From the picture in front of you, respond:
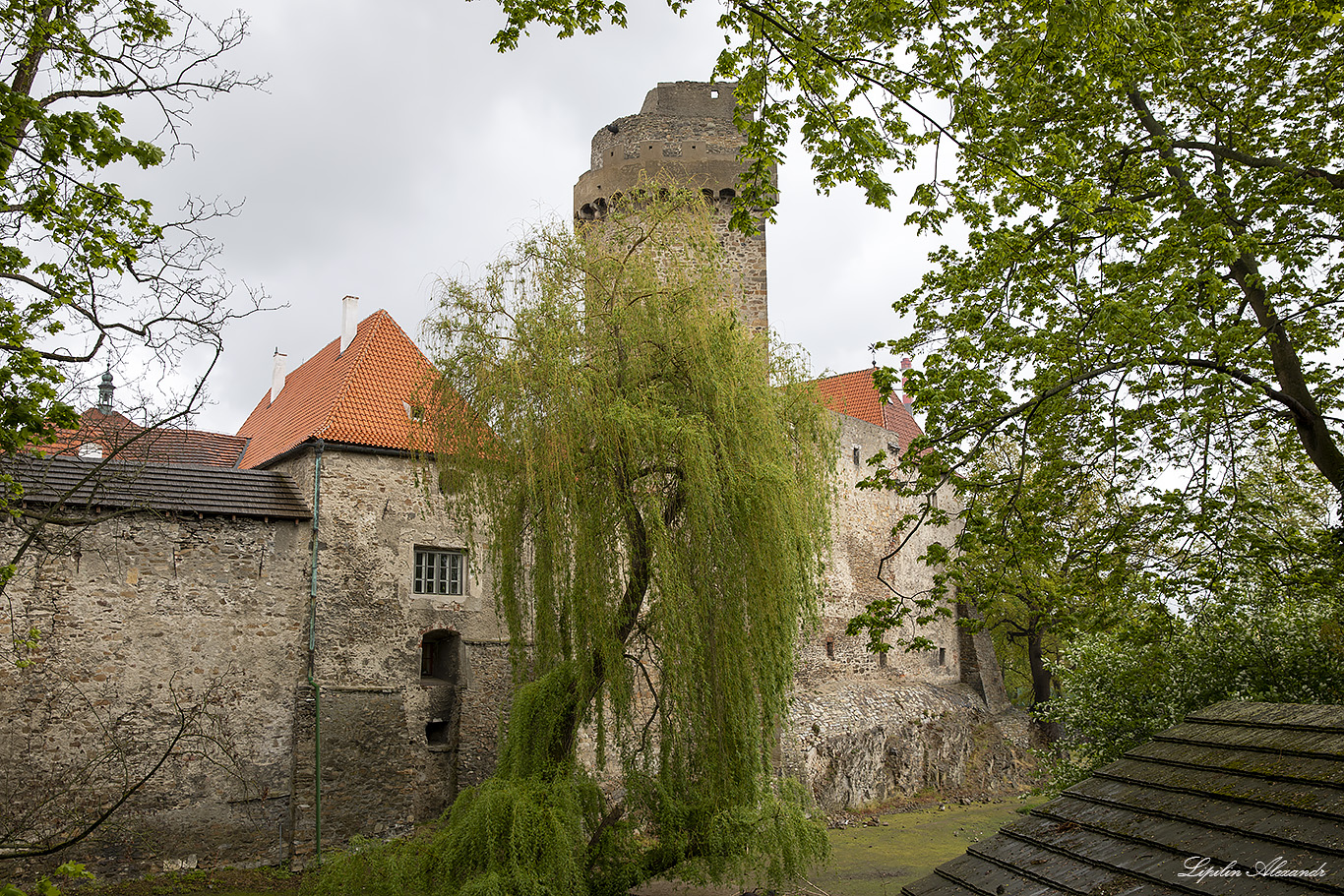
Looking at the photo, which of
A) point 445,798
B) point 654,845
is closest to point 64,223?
point 654,845

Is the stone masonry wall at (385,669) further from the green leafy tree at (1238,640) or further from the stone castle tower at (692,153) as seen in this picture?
the green leafy tree at (1238,640)

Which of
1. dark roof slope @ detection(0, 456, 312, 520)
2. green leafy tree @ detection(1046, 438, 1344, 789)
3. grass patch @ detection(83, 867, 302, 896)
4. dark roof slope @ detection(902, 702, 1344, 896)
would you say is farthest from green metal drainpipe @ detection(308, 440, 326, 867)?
dark roof slope @ detection(902, 702, 1344, 896)

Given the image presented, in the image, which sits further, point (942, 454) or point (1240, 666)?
point (1240, 666)

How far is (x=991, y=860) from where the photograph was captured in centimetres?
404

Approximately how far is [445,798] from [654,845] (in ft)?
18.0

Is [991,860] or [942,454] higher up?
[942,454]

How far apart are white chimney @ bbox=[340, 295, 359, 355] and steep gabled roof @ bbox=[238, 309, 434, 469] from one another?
0.21 meters

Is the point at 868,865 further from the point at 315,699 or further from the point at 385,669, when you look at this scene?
the point at 315,699

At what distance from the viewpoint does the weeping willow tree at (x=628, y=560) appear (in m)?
8.43

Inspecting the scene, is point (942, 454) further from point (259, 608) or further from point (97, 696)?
point (97, 696)

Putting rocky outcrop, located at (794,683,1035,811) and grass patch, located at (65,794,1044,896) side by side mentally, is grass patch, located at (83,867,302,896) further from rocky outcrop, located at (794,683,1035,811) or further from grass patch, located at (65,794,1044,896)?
rocky outcrop, located at (794,683,1035,811)

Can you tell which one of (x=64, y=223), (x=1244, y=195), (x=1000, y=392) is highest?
(x=1244, y=195)

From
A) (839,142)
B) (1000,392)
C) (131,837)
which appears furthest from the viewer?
(131,837)

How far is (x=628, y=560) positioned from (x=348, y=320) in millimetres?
9775
